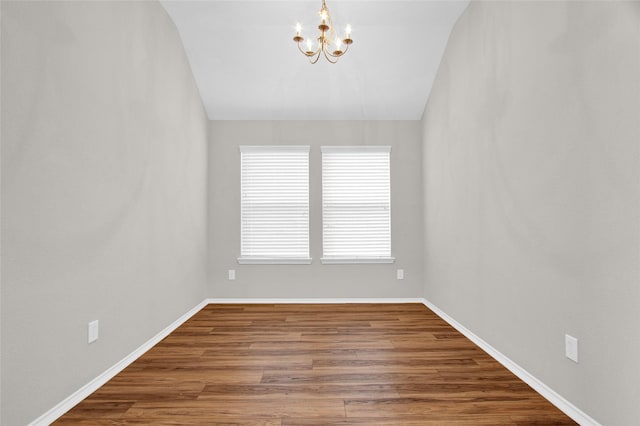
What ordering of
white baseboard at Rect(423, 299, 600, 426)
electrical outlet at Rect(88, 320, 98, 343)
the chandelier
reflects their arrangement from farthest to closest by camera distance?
the chandelier, electrical outlet at Rect(88, 320, 98, 343), white baseboard at Rect(423, 299, 600, 426)

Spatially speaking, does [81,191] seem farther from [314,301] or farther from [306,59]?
[314,301]

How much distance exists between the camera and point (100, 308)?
2.16 meters

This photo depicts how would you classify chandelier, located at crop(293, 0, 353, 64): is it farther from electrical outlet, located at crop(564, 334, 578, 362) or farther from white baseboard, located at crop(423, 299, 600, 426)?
white baseboard, located at crop(423, 299, 600, 426)

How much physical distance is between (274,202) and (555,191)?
129 inches

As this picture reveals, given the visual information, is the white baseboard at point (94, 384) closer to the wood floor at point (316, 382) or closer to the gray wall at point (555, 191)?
the wood floor at point (316, 382)

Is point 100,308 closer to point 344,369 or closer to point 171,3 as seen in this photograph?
point 344,369

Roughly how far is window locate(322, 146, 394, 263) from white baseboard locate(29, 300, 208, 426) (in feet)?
7.36

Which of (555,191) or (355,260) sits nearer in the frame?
(555,191)

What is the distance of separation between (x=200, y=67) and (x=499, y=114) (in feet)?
10.5

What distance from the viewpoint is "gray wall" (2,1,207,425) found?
60.9 inches

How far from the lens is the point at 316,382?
2.13 meters

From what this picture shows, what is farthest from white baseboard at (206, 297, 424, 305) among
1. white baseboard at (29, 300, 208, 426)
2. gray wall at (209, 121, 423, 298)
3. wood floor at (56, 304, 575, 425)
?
white baseboard at (29, 300, 208, 426)

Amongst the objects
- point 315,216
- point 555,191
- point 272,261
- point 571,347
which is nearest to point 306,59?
point 315,216

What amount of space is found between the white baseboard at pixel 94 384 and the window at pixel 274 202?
1605mm
